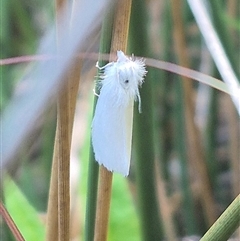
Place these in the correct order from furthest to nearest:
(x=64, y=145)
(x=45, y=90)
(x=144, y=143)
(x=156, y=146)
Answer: (x=156, y=146) < (x=144, y=143) < (x=64, y=145) < (x=45, y=90)

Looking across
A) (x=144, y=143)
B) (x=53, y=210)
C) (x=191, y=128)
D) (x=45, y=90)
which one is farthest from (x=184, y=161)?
(x=45, y=90)

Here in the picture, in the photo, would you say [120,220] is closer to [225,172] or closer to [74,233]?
[74,233]

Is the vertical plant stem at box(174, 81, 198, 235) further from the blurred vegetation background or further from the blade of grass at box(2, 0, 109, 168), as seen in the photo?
the blade of grass at box(2, 0, 109, 168)

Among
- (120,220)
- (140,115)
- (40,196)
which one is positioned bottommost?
(40,196)

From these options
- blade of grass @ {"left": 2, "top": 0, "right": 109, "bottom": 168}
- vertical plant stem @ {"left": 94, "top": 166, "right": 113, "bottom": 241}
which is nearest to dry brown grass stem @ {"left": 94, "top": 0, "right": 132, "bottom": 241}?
vertical plant stem @ {"left": 94, "top": 166, "right": 113, "bottom": 241}

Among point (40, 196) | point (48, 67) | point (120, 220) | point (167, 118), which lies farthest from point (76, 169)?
point (48, 67)

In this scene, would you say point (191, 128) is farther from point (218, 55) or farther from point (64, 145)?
point (64, 145)
